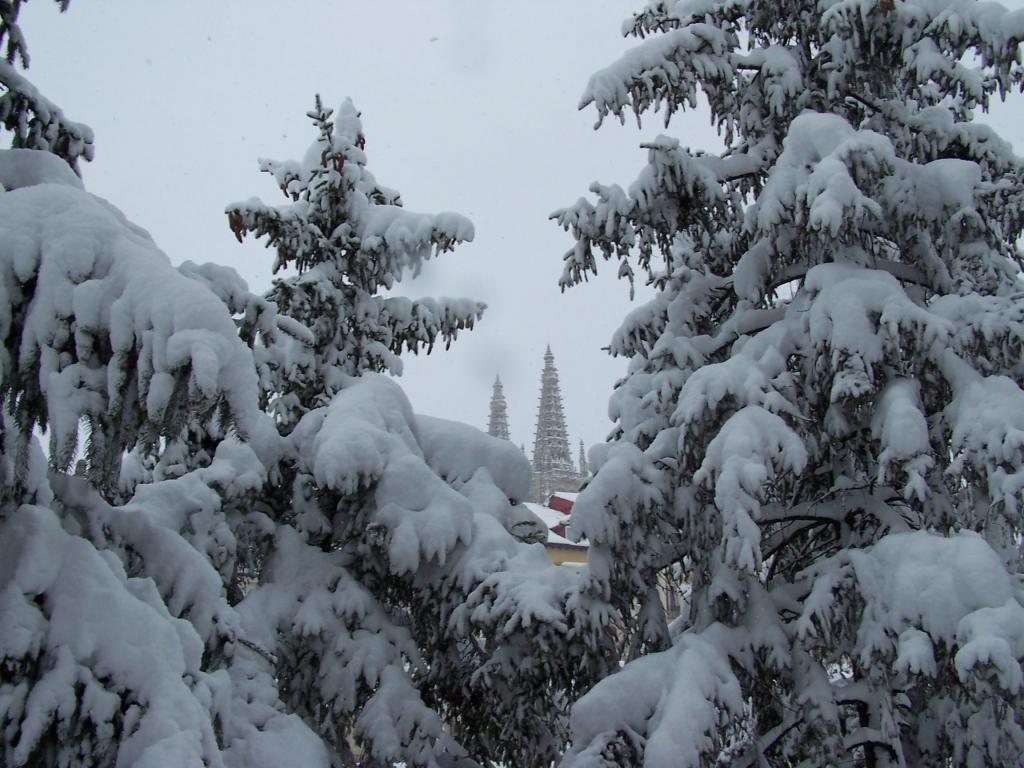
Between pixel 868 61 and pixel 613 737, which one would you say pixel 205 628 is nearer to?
pixel 613 737

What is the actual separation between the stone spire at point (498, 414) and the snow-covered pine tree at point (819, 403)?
321 ft

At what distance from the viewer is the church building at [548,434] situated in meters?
102

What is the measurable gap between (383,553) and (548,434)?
98.2 meters

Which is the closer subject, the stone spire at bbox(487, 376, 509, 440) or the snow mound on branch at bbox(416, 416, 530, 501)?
the snow mound on branch at bbox(416, 416, 530, 501)

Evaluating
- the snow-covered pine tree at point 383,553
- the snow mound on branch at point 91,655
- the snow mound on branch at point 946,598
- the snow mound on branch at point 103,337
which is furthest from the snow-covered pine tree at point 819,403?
the snow mound on branch at point 103,337

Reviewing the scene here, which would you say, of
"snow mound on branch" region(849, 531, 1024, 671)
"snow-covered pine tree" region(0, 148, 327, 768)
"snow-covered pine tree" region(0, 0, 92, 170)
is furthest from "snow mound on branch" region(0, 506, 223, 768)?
"snow mound on branch" region(849, 531, 1024, 671)

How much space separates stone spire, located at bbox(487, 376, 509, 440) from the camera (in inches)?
4225

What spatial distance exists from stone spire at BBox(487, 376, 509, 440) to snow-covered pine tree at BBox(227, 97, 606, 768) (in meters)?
97.0

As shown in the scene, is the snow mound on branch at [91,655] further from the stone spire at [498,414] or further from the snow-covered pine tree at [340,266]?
the stone spire at [498,414]

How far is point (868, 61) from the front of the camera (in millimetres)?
7898

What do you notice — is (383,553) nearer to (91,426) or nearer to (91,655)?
(91,655)

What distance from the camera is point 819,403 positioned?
7.19m

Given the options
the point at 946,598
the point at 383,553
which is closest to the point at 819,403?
Answer: the point at 946,598

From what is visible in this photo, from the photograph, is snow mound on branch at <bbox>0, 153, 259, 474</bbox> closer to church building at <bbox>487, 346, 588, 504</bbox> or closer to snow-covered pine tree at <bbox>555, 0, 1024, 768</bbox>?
snow-covered pine tree at <bbox>555, 0, 1024, 768</bbox>
